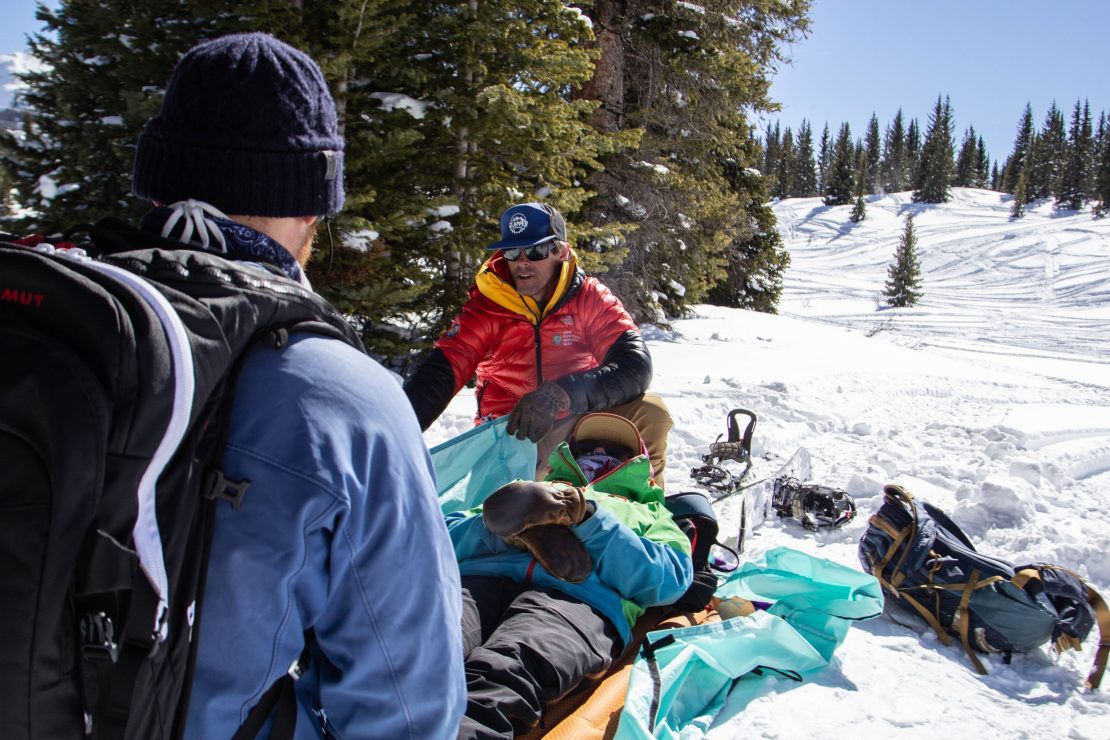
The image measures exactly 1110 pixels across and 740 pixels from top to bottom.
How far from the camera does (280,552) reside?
0.94 m

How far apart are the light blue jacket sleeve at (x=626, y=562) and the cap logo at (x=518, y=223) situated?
2040 millimetres

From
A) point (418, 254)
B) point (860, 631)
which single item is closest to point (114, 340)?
point (860, 631)

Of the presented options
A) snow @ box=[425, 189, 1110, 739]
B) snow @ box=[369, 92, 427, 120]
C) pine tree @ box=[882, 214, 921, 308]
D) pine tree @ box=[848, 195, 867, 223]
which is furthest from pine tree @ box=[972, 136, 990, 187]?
snow @ box=[369, 92, 427, 120]

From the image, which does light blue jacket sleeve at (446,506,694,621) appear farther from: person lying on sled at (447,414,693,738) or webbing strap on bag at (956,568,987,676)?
webbing strap on bag at (956,568,987,676)

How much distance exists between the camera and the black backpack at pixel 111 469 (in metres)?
0.73

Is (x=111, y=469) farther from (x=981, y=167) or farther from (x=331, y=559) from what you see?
(x=981, y=167)

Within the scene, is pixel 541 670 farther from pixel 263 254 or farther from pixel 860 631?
pixel 860 631

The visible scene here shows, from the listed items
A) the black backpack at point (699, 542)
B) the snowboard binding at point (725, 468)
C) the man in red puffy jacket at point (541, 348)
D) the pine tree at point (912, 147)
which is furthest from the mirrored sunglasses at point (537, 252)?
the pine tree at point (912, 147)

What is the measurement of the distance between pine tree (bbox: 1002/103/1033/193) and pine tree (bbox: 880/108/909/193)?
452 inches

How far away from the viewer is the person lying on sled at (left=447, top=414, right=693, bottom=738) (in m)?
2.00

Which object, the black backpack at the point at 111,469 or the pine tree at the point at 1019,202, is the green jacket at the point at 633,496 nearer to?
the black backpack at the point at 111,469

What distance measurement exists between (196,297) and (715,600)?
2.71 meters

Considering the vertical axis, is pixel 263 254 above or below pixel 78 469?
above

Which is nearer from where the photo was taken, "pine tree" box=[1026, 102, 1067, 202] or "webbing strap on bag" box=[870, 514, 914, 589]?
"webbing strap on bag" box=[870, 514, 914, 589]
